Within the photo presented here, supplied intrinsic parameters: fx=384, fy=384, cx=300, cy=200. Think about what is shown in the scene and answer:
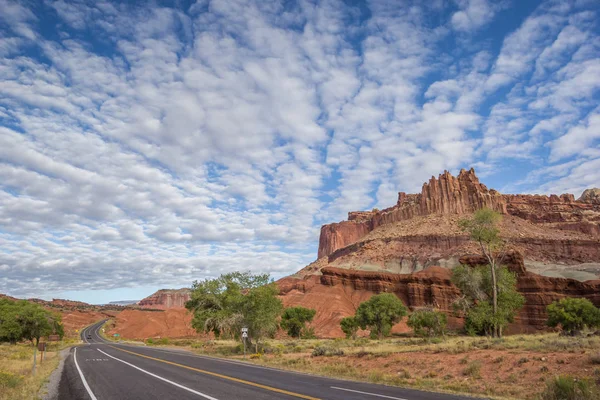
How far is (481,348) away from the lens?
23.0 m

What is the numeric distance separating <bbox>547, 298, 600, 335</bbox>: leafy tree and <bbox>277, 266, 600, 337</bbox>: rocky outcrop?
16879mm

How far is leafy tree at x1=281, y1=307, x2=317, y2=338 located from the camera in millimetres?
77062

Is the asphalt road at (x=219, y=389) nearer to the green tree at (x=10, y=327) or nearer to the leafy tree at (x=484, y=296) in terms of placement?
the leafy tree at (x=484, y=296)

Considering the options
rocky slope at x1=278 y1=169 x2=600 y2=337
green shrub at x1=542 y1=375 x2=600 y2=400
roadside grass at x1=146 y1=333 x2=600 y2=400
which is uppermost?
rocky slope at x1=278 y1=169 x2=600 y2=337

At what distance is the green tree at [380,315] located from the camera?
68.5 m

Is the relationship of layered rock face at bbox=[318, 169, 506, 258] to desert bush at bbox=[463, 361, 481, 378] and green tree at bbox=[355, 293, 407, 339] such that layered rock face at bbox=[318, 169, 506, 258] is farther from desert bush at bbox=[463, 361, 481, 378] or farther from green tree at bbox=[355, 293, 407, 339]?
desert bush at bbox=[463, 361, 481, 378]

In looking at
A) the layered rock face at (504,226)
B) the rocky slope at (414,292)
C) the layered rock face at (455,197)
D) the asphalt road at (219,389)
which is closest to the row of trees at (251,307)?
the asphalt road at (219,389)

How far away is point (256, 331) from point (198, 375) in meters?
17.7

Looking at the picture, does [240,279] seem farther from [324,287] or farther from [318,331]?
[324,287]

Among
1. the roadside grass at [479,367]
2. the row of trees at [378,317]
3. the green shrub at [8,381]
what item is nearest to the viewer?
the roadside grass at [479,367]

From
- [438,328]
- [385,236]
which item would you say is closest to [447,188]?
[385,236]

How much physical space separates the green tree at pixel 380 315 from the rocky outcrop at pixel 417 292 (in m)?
11.1

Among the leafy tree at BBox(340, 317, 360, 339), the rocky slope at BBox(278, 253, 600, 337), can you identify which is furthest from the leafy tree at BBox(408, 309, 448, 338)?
the rocky slope at BBox(278, 253, 600, 337)

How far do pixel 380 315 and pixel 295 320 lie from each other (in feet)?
58.6
